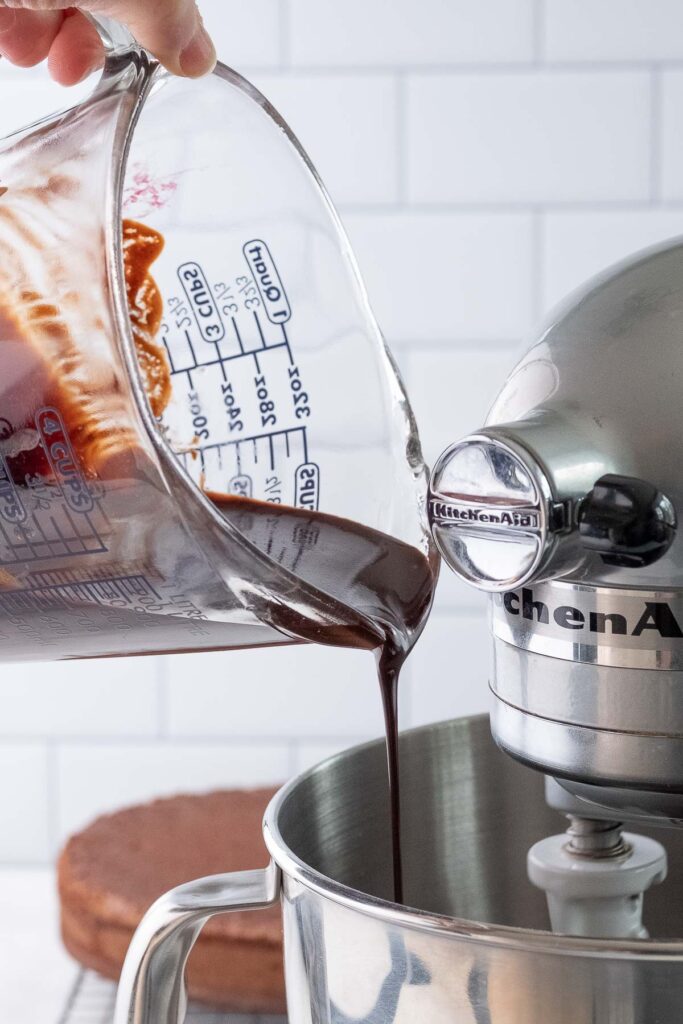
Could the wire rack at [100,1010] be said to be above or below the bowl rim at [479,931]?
below

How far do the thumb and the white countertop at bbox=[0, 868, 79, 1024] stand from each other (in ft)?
1.42

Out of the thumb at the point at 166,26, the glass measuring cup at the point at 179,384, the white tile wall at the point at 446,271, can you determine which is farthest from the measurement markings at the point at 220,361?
the white tile wall at the point at 446,271

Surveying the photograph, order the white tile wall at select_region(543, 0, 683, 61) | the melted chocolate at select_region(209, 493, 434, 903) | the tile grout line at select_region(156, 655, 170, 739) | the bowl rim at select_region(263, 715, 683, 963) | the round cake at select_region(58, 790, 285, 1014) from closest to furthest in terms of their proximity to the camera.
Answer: the bowl rim at select_region(263, 715, 683, 963) < the melted chocolate at select_region(209, 493, 434, 903) < the round cake at select_region(58, 790, 285, 1014) < the white tile wall at select_region(543, 0, 683, 61) < the tile grout line at select_region(156, 655, 170, 739)

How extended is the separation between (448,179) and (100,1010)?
2.13 ft

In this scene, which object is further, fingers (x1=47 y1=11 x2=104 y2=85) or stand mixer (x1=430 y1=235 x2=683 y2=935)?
fingers (x1=47 y1=11 x2=104 y2=85)

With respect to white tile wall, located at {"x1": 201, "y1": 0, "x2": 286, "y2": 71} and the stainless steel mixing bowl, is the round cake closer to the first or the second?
the stainless steel mixing bowl

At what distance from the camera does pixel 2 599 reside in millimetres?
410

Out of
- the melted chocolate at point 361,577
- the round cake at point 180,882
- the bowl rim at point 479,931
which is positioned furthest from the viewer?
the round cake at point 180,882

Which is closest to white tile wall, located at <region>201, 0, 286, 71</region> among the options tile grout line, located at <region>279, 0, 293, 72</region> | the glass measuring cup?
tile grout line, located at <region>279, 0, 293, 72</region>

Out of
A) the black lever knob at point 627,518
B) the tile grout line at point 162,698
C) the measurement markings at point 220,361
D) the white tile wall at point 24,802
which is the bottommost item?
the white tile wall at point 24,802

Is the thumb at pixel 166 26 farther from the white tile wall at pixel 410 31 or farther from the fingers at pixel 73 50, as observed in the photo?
the white tile wall at pixel 410 31

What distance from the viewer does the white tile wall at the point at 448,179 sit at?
97 centimetres

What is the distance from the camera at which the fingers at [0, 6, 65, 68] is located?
61cm

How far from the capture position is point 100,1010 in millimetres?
617
